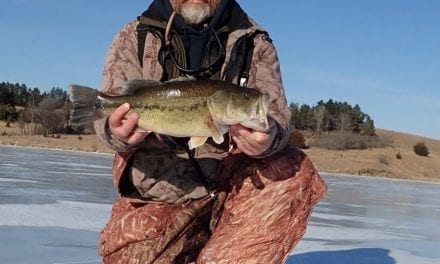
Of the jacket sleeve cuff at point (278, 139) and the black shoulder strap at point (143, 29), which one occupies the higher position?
the black shoulder strap at point (143, 29)

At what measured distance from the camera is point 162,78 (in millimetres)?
4219

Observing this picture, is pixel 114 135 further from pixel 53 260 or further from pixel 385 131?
pixel 385 131

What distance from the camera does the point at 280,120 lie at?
3871mm

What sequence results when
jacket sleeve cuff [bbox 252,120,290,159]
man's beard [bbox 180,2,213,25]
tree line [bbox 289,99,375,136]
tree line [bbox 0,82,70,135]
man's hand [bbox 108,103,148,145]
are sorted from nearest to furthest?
man's hand [bbox 108,103,148,145] < jacket sleeve cuff [bbox 252,120,290,159] < man's beard [bbox 180,2,213,25] < tree line [bbox 0,82,70,135] < tree line [bbox 289,99,375,136]

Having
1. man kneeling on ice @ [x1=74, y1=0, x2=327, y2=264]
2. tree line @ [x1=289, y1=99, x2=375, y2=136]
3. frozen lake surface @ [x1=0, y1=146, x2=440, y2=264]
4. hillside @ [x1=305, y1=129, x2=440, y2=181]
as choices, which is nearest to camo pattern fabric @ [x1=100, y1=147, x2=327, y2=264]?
man kneeling on ice @ [x1=74, y1=0, x2=327, y2=264]

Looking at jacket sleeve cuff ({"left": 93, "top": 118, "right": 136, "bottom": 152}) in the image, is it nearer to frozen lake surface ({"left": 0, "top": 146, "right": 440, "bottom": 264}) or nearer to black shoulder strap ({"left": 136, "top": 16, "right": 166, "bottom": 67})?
black shoulder strap ({"left": 136, "top": 16, "right": 166, "bottom": 67})

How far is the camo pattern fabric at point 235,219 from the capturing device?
411 cm

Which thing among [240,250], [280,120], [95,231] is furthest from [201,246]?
[95,231]

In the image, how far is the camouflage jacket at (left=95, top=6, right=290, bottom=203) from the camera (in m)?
4.21

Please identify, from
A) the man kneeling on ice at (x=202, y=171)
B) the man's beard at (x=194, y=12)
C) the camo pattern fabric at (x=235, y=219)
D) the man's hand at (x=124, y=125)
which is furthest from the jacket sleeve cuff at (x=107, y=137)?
the man's beard at (x=194, y=12)

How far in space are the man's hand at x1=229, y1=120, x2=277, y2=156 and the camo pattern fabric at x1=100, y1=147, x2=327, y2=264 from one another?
1.90 ft

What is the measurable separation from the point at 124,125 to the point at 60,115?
139 feet

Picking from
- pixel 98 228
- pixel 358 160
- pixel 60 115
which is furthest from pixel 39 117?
pixel 98 228

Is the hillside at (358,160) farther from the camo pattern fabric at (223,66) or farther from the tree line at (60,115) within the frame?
the camo pattern fabric at (223,66)
